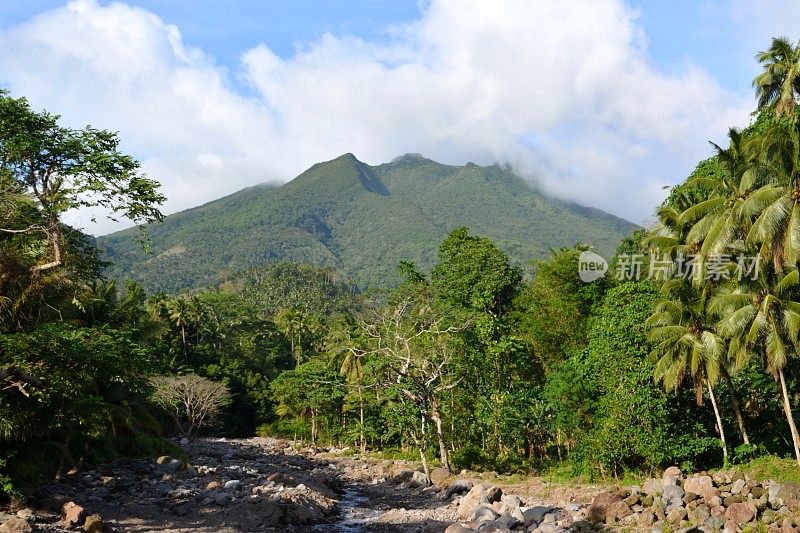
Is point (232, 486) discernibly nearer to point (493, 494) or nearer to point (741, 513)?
point (493, 494)

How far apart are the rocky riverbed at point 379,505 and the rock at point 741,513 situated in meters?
0.02

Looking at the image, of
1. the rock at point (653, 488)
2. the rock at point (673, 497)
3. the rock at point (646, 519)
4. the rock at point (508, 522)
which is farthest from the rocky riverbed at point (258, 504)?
the rock at point (673, 497)

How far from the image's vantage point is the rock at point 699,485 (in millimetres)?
17953

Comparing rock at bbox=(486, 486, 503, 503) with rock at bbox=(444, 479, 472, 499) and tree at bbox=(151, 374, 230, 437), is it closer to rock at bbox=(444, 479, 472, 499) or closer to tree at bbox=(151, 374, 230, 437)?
rock at bbox=(444, 479, 472, 499)

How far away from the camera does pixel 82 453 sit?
22.7 m

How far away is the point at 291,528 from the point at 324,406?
31.1 meters

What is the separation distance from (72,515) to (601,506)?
13.9 meters

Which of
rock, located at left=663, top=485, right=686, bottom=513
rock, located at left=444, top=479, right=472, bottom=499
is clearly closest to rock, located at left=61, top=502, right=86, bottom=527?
rock, located at left=444, top=479, right=472, bottom=499

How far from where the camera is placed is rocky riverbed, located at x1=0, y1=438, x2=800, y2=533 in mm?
15992

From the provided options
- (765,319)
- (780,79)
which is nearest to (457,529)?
(765,319)

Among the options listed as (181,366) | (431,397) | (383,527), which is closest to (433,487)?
(431,397)

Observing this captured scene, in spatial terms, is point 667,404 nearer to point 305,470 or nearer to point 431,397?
point 431,397

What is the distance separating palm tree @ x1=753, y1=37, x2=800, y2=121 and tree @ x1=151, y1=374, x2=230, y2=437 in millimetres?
41317

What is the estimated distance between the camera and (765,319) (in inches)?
719
